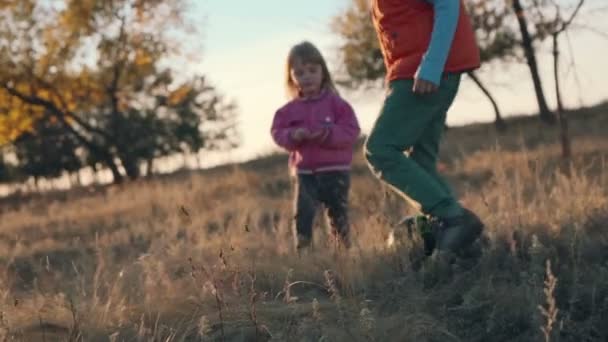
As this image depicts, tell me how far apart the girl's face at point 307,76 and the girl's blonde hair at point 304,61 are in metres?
0.03

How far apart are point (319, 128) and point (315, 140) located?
9 centimetres

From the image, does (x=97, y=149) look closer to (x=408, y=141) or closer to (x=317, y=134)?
(x=317, y=134)

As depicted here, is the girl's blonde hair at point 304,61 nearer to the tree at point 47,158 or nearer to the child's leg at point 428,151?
the child's leg at point 428,151

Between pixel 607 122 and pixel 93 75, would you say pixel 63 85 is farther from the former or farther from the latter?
pixel 607 122

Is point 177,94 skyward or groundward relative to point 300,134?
skyward

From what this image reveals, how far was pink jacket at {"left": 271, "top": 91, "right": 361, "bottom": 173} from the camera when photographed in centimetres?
530

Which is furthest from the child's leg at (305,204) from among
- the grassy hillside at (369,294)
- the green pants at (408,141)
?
the green pants at (408,141)

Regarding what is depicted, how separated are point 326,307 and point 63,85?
2245 cm

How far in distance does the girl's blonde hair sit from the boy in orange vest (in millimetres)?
1493

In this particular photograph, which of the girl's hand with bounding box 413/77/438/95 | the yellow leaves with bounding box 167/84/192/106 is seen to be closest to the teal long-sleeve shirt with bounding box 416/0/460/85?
the girl's hand with bounding box 413/77/438/95

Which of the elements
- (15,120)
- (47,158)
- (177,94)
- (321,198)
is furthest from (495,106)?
(47,158)

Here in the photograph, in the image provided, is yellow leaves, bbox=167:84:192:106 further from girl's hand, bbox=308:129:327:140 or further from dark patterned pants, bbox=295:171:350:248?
girl's hand, bbox=308:129:327:140

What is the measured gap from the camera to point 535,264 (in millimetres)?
3352

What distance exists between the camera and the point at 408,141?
387 cm
